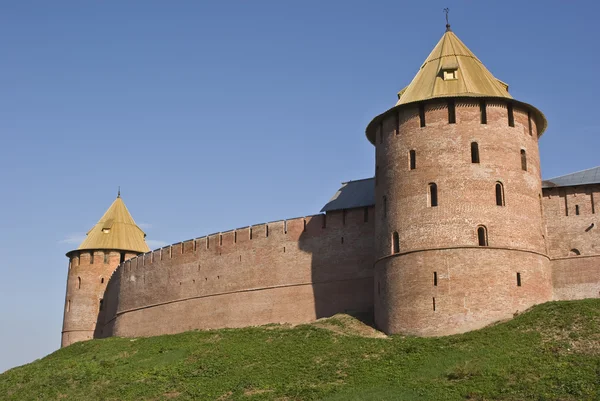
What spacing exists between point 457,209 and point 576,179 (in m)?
5.86

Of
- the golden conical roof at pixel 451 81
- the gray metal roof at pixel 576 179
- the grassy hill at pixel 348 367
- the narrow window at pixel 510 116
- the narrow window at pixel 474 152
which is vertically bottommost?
the grassy hill at pixel 348 367

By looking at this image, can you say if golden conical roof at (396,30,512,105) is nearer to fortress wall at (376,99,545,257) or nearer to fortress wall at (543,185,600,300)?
fortress wall at (376,99,545,257)

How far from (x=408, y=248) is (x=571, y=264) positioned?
6127 millimetres

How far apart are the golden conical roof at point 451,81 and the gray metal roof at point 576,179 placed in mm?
1896

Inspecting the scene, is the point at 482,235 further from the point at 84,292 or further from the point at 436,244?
the point at 84,292

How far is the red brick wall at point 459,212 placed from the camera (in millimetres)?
26391

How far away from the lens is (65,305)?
1827 inches

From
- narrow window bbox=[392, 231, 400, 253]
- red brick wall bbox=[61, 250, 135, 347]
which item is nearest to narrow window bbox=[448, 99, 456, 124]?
narrow window bbox=[392, 231, 400, 253]

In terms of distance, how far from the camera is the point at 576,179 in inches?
1187

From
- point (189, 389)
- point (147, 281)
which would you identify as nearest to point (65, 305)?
point (147, 281)

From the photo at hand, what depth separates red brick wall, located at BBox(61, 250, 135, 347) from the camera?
45.2m

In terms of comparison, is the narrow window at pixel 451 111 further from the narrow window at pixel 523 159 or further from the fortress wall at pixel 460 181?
the narrow window at pixel 523 159

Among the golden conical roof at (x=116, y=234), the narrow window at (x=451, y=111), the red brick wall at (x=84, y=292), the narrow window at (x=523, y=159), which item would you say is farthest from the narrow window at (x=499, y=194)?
the red brick wall at (x=84, y=292)

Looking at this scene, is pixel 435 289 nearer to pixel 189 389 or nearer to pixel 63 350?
pixel 189 389
